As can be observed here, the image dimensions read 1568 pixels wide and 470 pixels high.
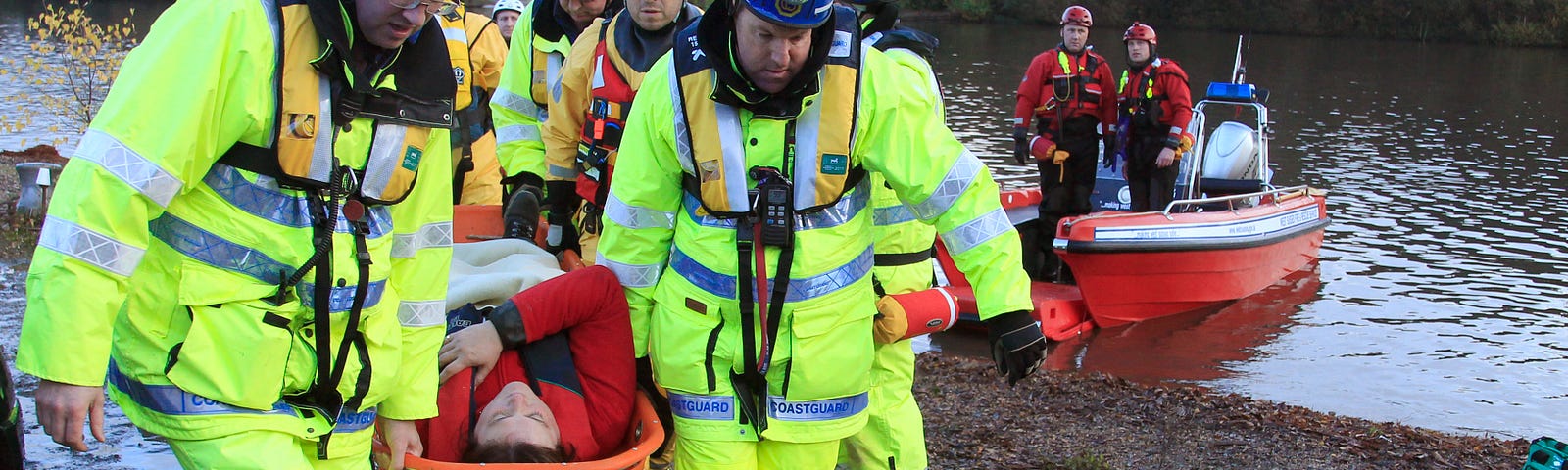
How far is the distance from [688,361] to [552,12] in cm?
231

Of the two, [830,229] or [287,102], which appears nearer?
[287,102]

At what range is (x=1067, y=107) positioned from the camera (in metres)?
9.99

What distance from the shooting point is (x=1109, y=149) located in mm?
10398

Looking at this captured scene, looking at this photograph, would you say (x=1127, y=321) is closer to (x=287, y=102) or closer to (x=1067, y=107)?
(x=1067, y=107)

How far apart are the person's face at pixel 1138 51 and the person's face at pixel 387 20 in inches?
323

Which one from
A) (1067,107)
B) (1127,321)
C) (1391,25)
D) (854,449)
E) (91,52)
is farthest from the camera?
(1391,25)

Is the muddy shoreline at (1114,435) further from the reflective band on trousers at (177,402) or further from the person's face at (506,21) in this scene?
the person's face at (506,21)

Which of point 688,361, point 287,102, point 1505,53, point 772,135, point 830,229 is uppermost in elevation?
point 287,102

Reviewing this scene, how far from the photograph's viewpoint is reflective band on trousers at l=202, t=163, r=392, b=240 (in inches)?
96.0

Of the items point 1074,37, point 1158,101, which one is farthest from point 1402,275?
point 1074,37

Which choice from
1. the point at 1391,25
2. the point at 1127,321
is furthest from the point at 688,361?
the point at 1391,25

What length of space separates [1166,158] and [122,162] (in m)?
8.36

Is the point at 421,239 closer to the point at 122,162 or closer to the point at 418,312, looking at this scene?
the point at 418,312

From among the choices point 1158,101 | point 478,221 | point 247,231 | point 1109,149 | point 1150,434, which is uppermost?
point 247,231
